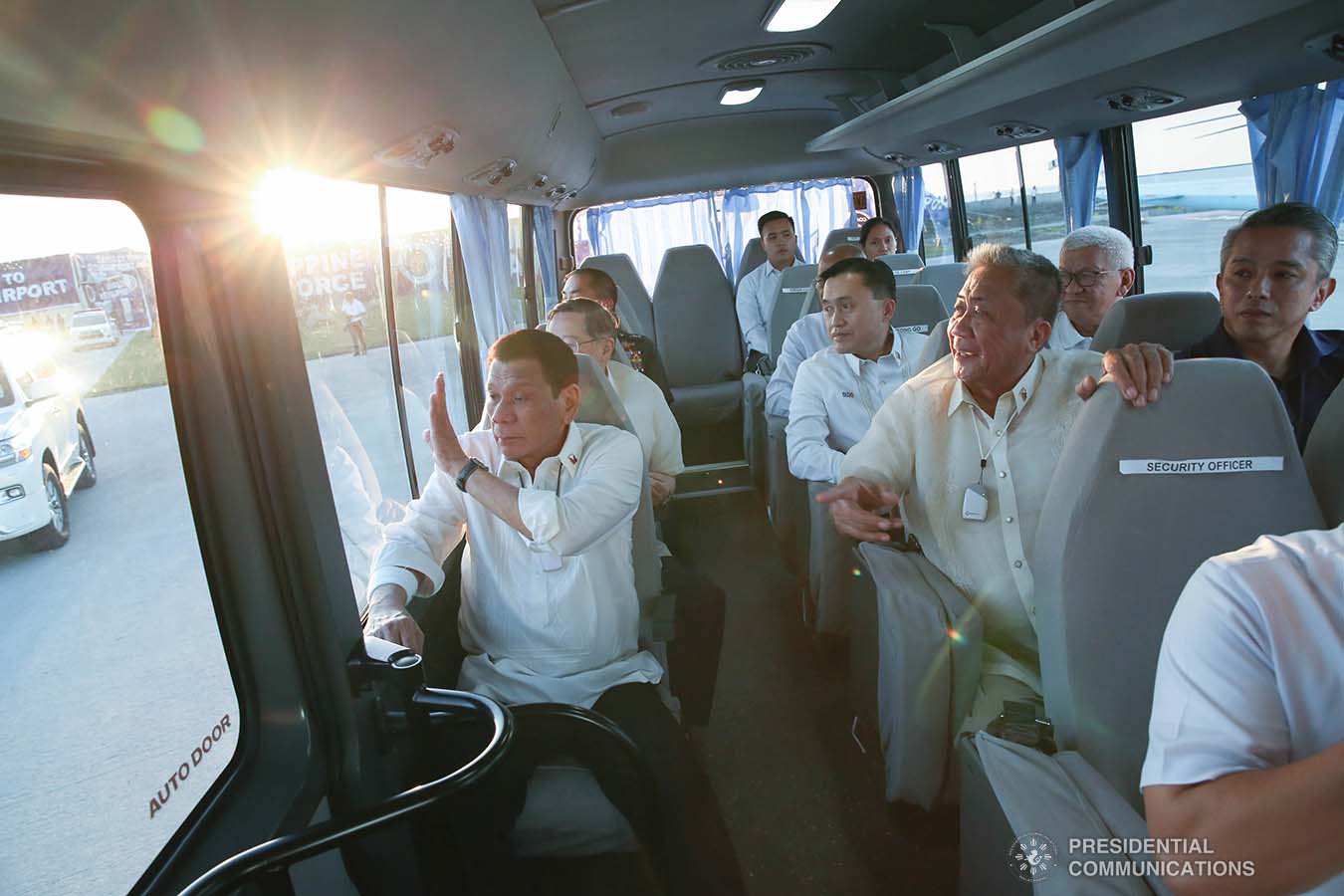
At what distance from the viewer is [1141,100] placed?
371 centimetres

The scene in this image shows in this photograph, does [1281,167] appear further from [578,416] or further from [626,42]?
[578,416]

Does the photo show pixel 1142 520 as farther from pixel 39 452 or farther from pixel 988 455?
pixel 39 452

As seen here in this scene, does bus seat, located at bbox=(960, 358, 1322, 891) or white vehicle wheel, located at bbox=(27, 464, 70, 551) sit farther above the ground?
white vehicle wheel, located at bbox=(27, 464, 70, 551)

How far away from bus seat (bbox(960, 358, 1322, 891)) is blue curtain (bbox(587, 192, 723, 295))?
662cm

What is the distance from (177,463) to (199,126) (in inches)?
24.0

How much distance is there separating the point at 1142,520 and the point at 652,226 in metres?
7.00

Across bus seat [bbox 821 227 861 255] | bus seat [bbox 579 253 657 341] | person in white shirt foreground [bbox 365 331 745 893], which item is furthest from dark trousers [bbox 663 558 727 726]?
bus seat [bbox 821 227 861 255]

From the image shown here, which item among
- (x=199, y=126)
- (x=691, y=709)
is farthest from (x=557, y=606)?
(x=199, y=126)

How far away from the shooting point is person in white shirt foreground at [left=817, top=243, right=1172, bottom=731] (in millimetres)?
2113

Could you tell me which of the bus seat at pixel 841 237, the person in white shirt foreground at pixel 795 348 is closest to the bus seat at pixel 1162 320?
the person in white shirt foreground at pixel 795 348

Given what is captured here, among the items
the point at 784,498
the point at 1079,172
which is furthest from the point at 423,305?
the point at 1079,172

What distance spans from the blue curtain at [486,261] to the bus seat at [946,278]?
2741 millimetres

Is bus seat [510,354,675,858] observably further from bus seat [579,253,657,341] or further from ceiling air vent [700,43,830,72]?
bus seat [579,253,657,341]

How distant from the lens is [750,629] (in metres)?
3.86
